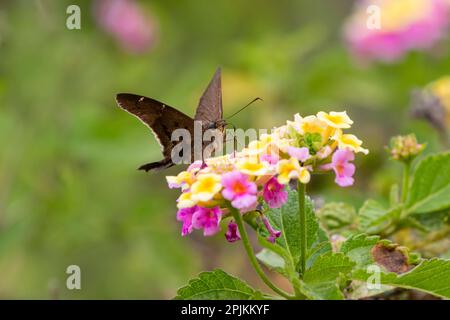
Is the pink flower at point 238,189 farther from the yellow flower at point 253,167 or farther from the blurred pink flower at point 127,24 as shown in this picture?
the blurred pink flower at point 127,24

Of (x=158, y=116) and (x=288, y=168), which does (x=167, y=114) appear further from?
(x=288, y=168)

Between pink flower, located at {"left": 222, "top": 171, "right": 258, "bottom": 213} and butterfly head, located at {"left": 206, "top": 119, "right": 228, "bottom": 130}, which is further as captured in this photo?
butterfly head, located at {"left": 206, "top": 119, "right": 228, "bottom": 130}

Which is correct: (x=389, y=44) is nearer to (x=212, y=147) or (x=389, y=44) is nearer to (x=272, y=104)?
(x=272, y=104)

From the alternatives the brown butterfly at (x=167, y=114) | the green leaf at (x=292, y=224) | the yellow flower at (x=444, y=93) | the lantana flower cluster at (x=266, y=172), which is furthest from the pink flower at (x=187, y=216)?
the yellow flower at (x=444, y=93)

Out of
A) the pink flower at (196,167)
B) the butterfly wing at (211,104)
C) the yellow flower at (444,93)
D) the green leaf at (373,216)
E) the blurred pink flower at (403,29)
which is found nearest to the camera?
the pink flower at (196,167)

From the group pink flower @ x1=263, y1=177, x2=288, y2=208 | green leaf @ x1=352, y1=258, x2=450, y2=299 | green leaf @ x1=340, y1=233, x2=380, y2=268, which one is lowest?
green leaf @ x1=352, y1=258, x2=450, y2=299

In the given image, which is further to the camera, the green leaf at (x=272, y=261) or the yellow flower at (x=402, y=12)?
the yellow flower at (x=402, y=12)

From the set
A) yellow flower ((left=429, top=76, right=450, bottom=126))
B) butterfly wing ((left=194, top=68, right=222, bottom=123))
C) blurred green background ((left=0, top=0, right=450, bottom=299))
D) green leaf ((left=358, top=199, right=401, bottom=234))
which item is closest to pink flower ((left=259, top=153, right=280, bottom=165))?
green leaf ((left=358, top=199, right=401, bottom=234))

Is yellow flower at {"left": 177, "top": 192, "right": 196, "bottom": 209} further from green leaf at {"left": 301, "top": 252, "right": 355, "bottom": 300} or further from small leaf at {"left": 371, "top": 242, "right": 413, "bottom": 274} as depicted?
small leaf at {"left": 371, "top": 242, "right": 413, "bottom": 274}
